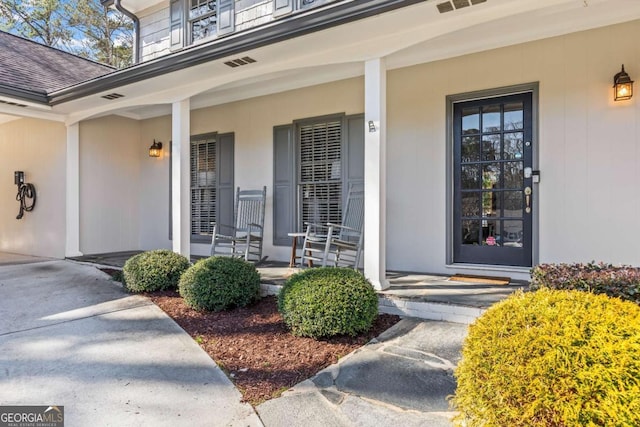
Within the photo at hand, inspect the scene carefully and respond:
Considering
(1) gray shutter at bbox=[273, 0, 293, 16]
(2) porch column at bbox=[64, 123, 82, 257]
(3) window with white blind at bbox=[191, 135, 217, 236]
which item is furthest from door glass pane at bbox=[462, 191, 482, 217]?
(2) porch column at bbox=[64, 123, 82, 257]

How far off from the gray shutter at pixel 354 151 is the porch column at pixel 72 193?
14.4 ft

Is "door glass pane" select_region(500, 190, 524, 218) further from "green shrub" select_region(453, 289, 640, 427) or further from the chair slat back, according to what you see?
the chair slat back

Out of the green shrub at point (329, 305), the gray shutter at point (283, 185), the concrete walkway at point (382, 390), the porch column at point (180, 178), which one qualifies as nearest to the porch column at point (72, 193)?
the porch column at point (180, 178)

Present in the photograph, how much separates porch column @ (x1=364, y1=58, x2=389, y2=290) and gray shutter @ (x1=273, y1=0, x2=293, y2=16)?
2509mm

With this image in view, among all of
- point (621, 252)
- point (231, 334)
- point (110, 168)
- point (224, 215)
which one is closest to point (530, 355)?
point (231, 334)

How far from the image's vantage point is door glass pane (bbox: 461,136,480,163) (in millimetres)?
4270

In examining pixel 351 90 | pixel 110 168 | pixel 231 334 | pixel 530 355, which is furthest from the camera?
pixel 110 168

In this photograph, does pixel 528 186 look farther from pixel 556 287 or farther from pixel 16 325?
pixel 16 325

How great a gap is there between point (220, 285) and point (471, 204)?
9.21 feet

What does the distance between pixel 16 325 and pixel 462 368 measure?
3.44 m

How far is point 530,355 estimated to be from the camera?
1393 mm

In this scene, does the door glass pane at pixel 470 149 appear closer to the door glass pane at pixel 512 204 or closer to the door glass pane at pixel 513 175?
the door glass pane at pixel 513 175

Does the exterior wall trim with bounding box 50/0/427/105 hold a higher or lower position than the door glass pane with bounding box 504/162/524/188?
higher

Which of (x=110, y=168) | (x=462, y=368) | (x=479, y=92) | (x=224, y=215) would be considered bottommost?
(x=462, y=368)
